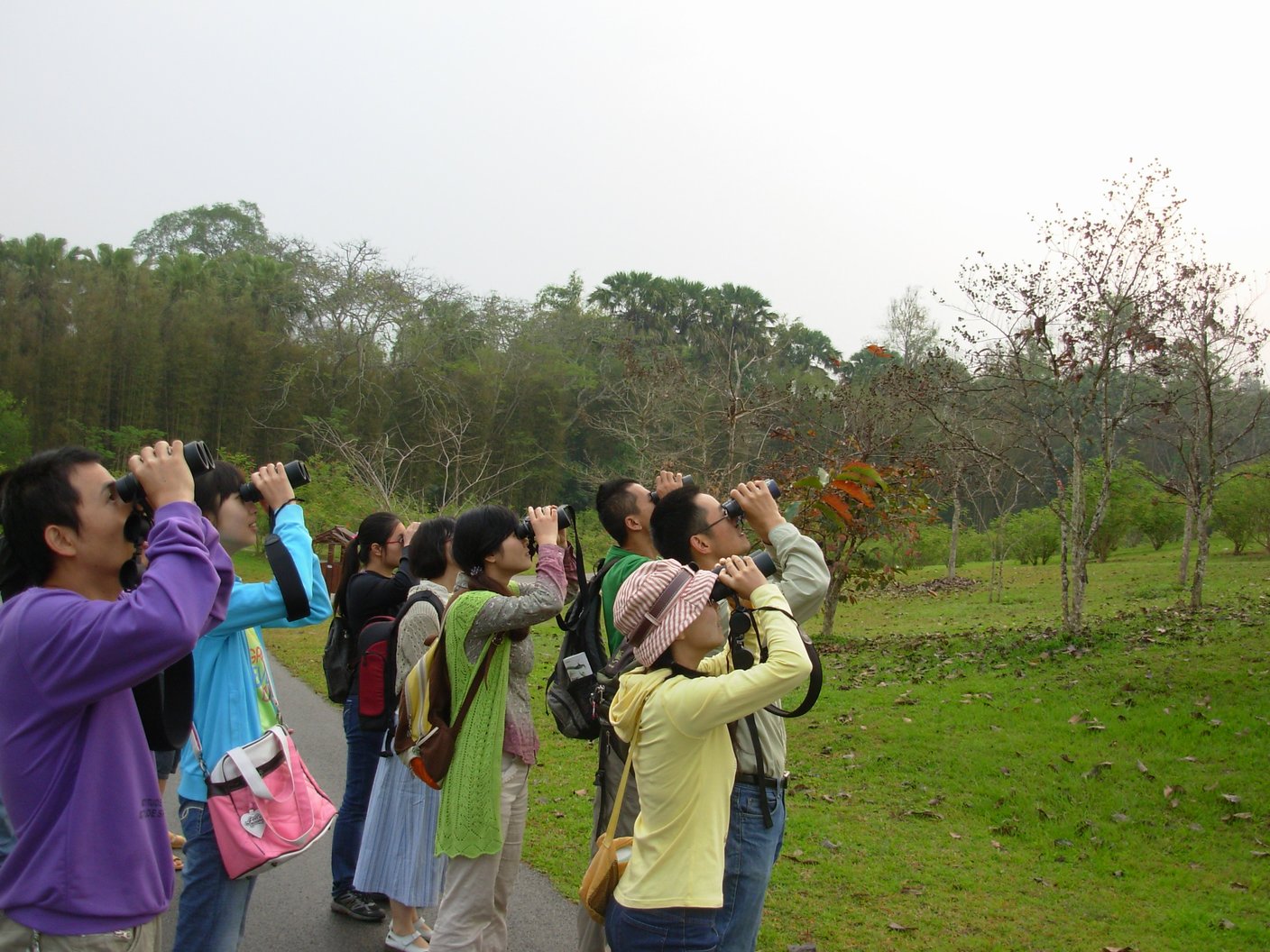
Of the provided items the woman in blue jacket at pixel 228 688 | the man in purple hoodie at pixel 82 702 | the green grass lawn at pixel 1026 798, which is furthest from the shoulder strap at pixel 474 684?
the green grass lawn at pixel 1026 798

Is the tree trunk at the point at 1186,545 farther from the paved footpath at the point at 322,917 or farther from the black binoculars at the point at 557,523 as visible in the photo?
the black binoculars at the point at 557,523

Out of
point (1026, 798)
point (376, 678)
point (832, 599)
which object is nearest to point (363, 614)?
point (376, 678)

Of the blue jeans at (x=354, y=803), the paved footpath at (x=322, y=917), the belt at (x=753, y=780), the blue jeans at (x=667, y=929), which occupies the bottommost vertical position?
the paved footpath at (x=322, y=917)

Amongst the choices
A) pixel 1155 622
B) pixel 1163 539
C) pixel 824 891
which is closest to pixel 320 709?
pixel 824 891

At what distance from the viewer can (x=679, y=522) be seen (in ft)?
10.2

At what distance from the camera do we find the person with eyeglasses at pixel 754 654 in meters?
2.69

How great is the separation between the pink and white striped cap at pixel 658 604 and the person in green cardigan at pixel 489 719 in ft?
2.38

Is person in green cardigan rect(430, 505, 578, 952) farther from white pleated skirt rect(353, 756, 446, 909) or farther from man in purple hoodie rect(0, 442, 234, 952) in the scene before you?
man in purple hoodie rect(0, 442, 234, 952)

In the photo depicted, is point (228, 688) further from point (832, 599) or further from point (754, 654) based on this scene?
point (832, 599)

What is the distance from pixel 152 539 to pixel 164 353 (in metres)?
23.3

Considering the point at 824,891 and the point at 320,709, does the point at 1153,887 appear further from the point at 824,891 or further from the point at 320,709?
the point at 320,709

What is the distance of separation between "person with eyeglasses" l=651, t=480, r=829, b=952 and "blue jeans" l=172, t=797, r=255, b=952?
1374 mm

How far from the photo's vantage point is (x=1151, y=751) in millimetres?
6520

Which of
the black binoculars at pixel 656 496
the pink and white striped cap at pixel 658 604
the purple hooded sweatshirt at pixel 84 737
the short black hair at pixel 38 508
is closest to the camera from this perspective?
the purple hooded sweatshirt at pixel 84 737
